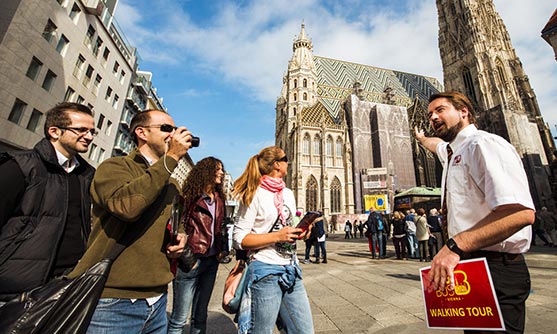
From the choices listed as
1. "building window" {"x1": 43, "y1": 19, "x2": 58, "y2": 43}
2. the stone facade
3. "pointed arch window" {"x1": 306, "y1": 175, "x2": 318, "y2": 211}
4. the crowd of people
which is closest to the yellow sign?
the stone facade

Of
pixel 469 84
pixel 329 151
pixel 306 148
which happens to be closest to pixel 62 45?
pixel 306 148

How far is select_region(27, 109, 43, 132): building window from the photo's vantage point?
11867 mm

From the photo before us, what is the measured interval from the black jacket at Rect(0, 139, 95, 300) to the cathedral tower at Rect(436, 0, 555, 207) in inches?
1290

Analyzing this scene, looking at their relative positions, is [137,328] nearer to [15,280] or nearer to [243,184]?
[15,280]

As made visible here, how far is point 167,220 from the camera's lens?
1.41 m

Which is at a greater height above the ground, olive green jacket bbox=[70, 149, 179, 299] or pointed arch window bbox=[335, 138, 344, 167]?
pointed arch window bbox=[335, 138, 344, 167]

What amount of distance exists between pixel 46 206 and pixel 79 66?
1880 cm

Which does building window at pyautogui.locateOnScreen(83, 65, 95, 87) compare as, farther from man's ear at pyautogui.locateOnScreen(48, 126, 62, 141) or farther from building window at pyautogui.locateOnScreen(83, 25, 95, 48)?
man's ear at pyautogui.locateOnScreen(48, 126, 62, 141)

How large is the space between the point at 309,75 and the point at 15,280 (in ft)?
129

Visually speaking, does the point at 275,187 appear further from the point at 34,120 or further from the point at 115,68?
the point at 115,68

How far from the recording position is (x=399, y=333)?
2785 millimetres

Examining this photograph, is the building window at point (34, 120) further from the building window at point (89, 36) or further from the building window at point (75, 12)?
the building window at point (75, 12)

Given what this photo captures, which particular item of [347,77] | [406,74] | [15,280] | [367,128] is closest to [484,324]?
[15,280]

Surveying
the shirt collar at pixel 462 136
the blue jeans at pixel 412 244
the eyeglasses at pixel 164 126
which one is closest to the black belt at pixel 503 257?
the shirt collar at pixel 462 136
